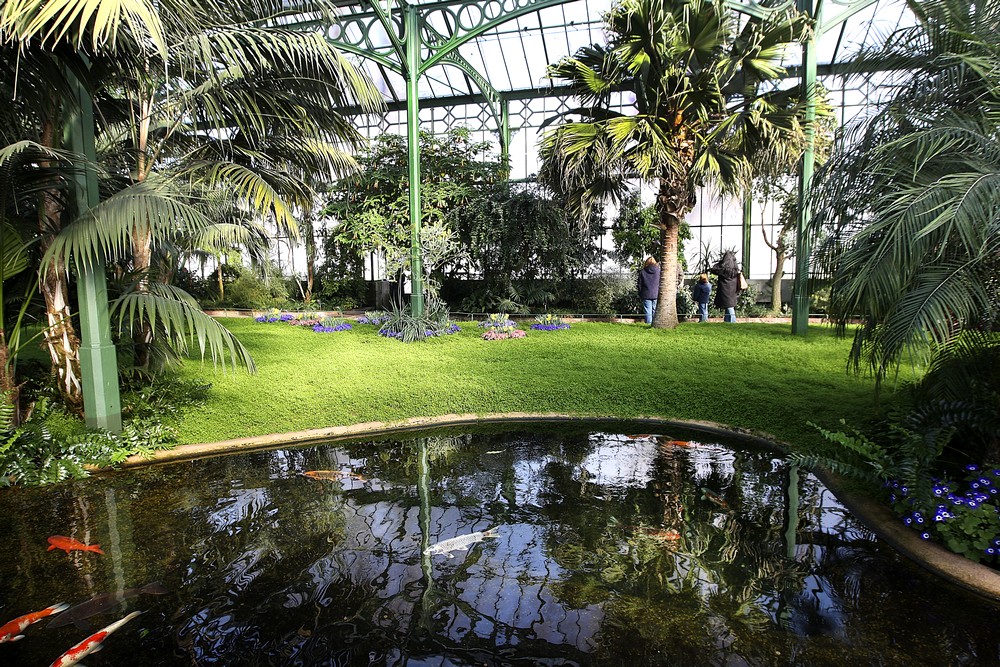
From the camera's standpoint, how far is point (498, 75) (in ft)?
51.7

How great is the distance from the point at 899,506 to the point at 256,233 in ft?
22.8

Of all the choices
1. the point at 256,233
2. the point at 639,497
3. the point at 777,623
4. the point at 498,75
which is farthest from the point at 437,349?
the point at 498,75

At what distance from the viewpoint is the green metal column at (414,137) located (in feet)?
33.0

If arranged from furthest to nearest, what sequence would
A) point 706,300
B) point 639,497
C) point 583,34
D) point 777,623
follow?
point 583,34
point 706,300
point 639,497
point 777,623

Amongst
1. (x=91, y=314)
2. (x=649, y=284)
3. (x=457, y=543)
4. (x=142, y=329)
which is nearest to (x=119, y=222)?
(x=91, y=314)

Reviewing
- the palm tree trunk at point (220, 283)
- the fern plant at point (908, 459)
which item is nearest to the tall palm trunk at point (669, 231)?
the fern plant at point (908, 459)

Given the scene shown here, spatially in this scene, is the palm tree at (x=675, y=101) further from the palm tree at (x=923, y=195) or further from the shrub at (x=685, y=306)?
the palm tree at (x=923, y=195)

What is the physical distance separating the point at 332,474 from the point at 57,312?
2.72m

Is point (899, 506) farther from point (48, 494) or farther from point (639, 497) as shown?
point (48, 494)

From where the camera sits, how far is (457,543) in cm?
338

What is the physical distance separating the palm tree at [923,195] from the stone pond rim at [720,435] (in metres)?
0.95

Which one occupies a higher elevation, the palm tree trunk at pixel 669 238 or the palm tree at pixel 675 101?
the palm tree at pixel 675 101

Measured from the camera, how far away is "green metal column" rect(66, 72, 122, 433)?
4449 millimetres

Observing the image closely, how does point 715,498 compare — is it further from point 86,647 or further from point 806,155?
point 806,155
